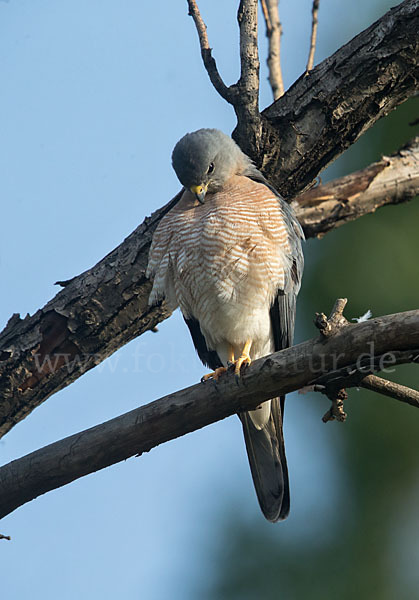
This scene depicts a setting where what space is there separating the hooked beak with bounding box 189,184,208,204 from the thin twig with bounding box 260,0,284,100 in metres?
1.17

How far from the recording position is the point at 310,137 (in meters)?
4.07

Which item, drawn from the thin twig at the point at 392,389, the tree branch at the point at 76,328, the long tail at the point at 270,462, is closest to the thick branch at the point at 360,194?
the tree branch at the point at 76,328

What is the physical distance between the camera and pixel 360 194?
5.43 metres

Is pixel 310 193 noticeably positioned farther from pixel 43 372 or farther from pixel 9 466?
pixel 9 466

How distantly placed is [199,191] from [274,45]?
1666 millimetres

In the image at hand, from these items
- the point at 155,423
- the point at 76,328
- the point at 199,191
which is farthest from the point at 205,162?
the point at 155,423

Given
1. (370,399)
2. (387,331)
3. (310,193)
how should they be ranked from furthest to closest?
(370,399)
(310,193)
(387,331)

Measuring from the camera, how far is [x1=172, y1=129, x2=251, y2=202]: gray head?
443cm

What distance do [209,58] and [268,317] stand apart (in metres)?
1.64

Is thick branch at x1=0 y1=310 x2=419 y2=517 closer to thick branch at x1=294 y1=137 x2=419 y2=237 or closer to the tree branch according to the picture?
the tree branch

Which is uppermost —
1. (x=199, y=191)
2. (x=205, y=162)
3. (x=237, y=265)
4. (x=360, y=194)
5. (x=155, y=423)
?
(x=360, y=194)

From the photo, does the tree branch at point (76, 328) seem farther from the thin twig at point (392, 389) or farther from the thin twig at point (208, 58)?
the thin twig at point (392, 389)

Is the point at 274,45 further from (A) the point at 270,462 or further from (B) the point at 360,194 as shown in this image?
(A) the point at 270,462

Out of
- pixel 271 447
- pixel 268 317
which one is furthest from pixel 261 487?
pixel 268 317
